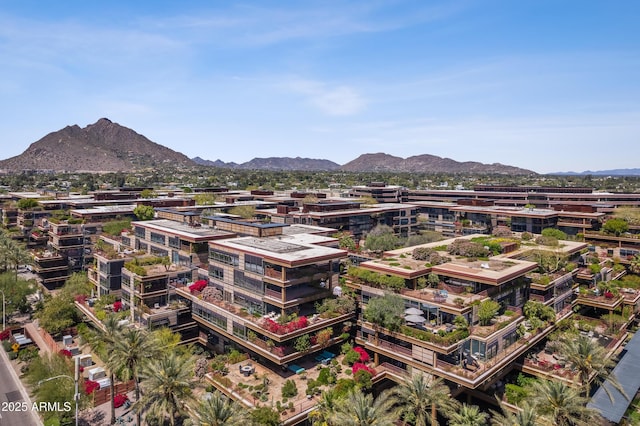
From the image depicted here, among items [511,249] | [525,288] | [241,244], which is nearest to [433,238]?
[511,249]

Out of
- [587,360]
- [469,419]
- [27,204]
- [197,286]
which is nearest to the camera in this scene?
[469,419]

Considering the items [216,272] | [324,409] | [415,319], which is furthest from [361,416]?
[216,272]

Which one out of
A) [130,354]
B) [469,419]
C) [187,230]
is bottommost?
[469,419]

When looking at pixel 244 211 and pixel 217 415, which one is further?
pixel 244 211

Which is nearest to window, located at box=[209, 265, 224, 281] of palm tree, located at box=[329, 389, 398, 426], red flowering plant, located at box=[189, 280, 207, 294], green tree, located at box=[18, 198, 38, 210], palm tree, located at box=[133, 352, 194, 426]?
red flowering plant, located at box=[189, 280, 207, 294]

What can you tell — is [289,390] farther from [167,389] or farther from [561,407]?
[561,407]

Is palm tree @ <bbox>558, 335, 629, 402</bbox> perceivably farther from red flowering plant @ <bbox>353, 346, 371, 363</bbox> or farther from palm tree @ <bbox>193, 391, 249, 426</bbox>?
palm tree @ <bbox>193, 391, 249, 426</bbox>

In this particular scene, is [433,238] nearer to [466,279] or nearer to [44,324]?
[466,279]

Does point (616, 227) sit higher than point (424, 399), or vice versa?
point (616, 227)
